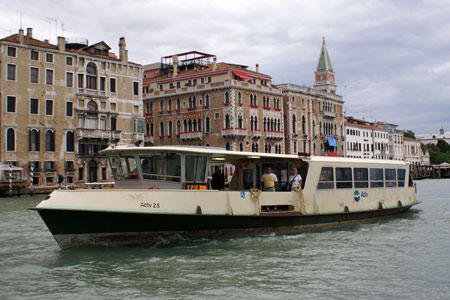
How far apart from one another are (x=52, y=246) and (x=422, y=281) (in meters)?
7.76

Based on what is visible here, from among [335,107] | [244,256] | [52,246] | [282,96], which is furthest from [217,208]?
[335,107]

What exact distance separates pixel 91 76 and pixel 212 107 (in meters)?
12.4

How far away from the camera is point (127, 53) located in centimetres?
4159

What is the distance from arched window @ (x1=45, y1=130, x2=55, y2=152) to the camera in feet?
117

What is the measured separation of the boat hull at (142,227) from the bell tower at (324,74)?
6491 cm

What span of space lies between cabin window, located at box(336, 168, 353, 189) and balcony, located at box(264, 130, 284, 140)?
35.1 meters

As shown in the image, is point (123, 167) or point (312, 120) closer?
point (123, 167)

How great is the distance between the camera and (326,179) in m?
13.6

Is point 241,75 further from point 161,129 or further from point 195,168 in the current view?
point 195,168

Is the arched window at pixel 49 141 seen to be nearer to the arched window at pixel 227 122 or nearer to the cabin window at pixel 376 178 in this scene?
the arched window at pixel 227 122

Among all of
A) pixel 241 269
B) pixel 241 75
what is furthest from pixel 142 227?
pixel 241 75

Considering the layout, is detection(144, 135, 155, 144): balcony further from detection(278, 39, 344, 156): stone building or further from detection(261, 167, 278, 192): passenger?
detection(261, 167, 278, 192): passenger

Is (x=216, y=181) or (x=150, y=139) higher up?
(x=150, y=139)

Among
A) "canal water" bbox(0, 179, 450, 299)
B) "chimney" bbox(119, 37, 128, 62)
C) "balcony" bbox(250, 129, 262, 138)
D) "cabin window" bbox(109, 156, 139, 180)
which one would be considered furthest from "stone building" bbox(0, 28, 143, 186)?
"cabin window" bbox(109, 156, 139, 180)
